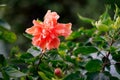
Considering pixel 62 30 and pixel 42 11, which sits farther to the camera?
pixel 42 11

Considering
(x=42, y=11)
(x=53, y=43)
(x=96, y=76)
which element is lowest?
(x=96, y=76)

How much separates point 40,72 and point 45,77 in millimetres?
25

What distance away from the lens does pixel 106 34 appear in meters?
1.85

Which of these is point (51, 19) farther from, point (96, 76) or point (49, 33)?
point (96, 76)

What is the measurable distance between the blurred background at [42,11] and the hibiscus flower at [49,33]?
5.22m

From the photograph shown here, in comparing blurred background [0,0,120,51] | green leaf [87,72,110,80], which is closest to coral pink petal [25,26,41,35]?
green leaf [87,72,110,80]

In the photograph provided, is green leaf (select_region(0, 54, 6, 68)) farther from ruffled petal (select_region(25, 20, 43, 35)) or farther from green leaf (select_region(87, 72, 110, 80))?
green leaf (select_region(87, 72, 110, 80))

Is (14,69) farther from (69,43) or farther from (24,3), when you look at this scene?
(24,3)

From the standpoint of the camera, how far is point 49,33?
1.84 m

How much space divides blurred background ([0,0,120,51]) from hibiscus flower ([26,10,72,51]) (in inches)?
206

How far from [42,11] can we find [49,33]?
5.97 metres

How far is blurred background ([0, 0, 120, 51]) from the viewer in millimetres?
7246

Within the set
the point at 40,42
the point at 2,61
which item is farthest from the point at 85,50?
the point at 2,61

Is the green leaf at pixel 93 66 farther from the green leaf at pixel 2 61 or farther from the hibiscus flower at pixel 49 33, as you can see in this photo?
the green leaf at pixel 2 61
